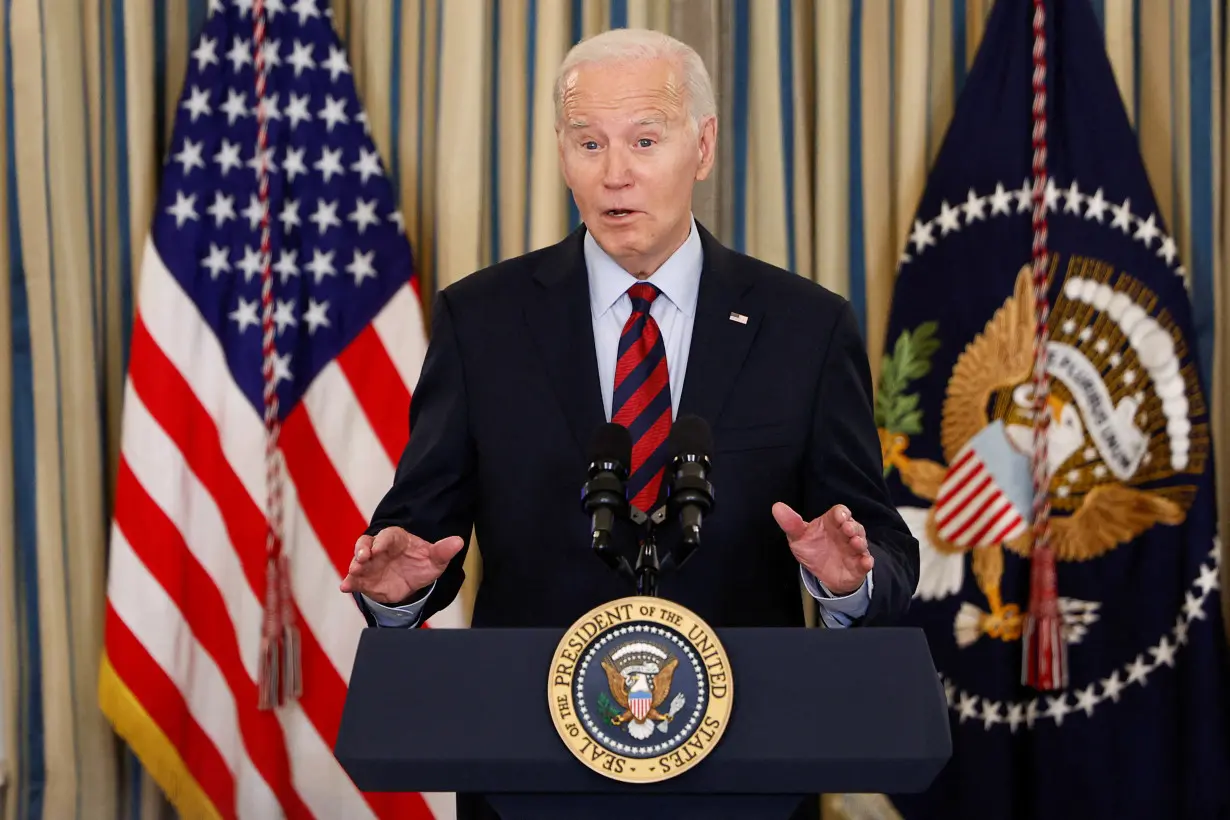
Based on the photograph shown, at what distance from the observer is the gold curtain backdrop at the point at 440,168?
3.41 m

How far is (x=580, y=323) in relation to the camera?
2041mm

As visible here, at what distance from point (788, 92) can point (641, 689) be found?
8.45 ft

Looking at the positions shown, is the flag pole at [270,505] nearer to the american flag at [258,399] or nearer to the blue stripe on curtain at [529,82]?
the american flag at [258,399]

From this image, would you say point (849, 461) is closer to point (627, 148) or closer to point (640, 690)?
point (627, 148)

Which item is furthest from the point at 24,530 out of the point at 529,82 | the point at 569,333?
the point at 569,333

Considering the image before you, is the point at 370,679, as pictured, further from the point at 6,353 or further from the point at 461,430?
the point at 6,353

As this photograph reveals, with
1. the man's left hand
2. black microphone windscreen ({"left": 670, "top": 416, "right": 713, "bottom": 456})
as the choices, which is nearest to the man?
the man's left hand

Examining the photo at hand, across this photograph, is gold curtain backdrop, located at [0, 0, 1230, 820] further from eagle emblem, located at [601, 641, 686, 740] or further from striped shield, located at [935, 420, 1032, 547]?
eagle emblem, located at [601, 641, 686, 740]

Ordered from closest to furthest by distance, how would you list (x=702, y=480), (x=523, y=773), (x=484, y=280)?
1. (x=523, y=773)
2. (x=702, y=480)
3. (x=484, y=280)

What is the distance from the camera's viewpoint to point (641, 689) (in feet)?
4.42

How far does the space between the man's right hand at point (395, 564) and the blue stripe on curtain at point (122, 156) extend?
2.11 metres

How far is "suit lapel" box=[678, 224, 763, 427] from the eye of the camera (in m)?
1.95

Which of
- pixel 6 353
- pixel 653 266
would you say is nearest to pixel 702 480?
pixel 653 266

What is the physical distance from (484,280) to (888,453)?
1579mm
